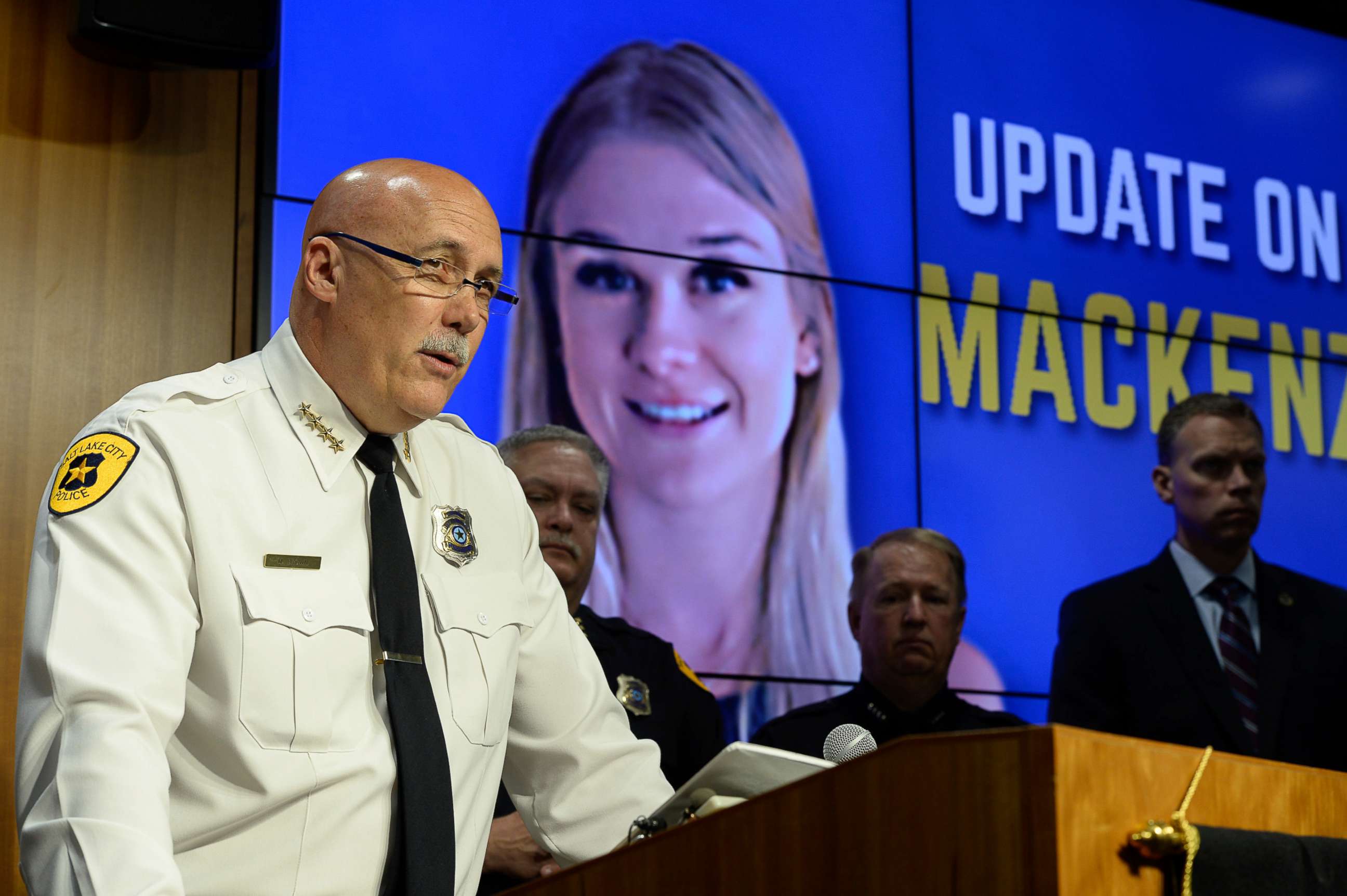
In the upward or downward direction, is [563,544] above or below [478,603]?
above

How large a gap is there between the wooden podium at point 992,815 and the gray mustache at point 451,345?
27.7 inches

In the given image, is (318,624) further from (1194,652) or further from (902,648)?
(1194,652)

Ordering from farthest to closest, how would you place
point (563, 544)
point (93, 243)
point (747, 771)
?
1. point (93, 243)
2. point (563, 544)
3. point (747, 771)

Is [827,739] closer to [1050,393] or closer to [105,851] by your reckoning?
[105,851]

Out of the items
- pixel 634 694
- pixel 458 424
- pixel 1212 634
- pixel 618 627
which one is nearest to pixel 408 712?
pixel 458 424

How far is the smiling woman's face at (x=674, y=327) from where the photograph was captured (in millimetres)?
4008

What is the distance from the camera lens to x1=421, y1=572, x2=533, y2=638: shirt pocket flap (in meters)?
1.75

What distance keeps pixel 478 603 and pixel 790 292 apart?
2606mm

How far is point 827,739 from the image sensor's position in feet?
5.48

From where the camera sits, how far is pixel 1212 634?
365 cm

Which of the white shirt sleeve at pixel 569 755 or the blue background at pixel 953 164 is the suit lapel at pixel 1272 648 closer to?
the blue background at pixel 953 164

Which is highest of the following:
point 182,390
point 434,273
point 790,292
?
point 790,292

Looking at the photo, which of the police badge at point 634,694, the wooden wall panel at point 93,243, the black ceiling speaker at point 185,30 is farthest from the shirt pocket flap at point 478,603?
the black ceiling speaker at point 185,30

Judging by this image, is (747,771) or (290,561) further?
(290,561)
